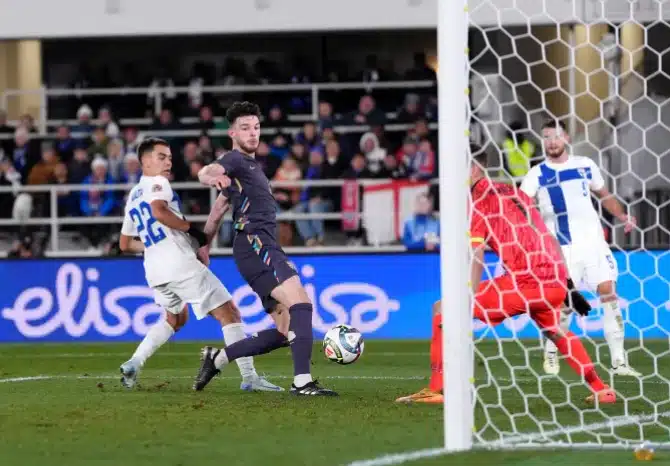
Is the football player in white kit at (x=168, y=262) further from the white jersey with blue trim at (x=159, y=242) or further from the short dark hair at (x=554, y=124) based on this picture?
the short dark hair at (x=554, y=124)

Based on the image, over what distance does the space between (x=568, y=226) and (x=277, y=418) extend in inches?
167

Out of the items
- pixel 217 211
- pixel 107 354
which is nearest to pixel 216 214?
pixel 217 211

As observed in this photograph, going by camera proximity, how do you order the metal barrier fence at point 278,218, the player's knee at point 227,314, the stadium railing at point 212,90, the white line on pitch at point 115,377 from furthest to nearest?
the stadium railing at point 212,90, the metal barrier fence at point 278,218, the white line on pitch at point 115,377, the player's knee at point 227,314

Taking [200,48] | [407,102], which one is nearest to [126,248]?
[407,102]

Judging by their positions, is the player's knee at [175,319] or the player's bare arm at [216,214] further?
the player's knee at [175,319]

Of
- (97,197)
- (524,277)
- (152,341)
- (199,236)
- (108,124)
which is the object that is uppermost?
(108,124)

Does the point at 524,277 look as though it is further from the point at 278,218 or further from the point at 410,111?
the point at 410,111

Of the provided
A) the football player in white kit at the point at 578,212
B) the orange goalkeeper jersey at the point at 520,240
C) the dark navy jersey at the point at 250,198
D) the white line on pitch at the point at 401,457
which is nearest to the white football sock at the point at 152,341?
the dark navy jersey at the point at 250,198

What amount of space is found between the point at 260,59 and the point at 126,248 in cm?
1074

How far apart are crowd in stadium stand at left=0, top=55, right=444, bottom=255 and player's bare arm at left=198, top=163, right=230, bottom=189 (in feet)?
27.8

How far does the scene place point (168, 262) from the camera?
30.0 feet

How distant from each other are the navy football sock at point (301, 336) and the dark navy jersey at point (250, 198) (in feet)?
1.66

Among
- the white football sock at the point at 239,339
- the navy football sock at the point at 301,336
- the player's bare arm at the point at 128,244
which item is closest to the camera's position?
the navy football sock at the point at 301,336

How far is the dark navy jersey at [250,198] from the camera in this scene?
8.20 m
